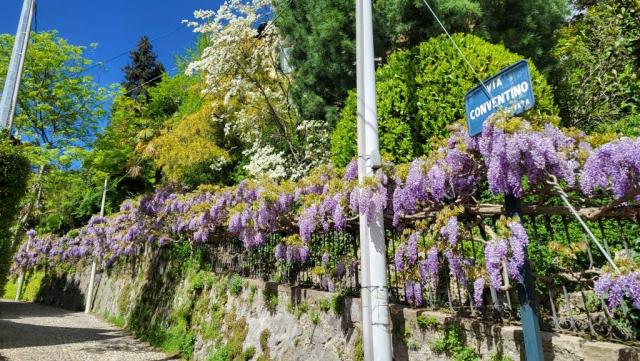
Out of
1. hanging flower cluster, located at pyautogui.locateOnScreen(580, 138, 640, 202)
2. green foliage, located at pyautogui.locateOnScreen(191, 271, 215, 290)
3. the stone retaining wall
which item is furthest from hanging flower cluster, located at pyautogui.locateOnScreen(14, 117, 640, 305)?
green foliage, located at pyautogui.locateOnScreen(191, 271, 215, 290)

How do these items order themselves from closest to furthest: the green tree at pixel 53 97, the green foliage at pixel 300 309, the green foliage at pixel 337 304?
the green foliage at pixel 337 304, the green foliage at pixel 300 309, the green tree at pixel 53 97

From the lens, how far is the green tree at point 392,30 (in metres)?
8.23

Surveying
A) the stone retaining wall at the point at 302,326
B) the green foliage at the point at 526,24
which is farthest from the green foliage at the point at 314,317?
the green foliage at the point at 526,24

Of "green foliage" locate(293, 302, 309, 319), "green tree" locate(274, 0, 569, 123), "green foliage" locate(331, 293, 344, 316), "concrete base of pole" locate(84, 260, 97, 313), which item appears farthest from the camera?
"concrete base of pole" locate(84, 260, 97, 313)

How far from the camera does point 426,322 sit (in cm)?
395

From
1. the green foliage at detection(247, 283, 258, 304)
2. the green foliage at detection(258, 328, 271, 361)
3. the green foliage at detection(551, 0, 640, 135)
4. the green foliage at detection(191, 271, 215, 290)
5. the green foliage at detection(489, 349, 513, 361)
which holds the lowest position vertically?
the green foliage at detection(258, 328, 271, 361)

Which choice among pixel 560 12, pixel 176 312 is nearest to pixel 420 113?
pixel 560 12

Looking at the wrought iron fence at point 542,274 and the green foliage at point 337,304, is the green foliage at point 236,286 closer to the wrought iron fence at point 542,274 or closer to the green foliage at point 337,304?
the wrought iron fence at point 542,274

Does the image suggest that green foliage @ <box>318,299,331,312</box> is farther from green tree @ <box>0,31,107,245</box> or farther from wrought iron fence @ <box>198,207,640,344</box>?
green tree @ <box>0,31,107,245</box>

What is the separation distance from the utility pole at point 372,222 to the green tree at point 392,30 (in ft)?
14.8

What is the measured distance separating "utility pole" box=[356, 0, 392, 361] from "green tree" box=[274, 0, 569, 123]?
4514 mm

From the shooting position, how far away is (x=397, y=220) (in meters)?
4.29

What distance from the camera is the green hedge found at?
7605 millimetres

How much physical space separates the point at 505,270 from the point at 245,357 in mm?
4945
